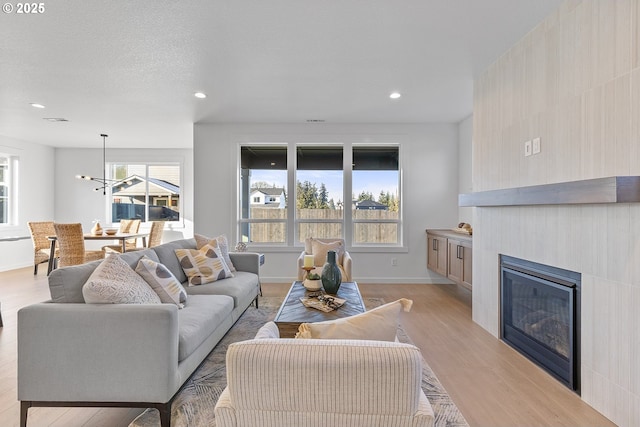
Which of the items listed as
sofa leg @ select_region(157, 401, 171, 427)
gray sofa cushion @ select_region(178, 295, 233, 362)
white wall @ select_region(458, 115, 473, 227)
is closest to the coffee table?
gray sofa cushion @ select_region(178, 295, 233, 362)

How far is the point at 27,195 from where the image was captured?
22.5 feet

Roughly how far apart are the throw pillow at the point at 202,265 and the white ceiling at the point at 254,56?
6.01 feet

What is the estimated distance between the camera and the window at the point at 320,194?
5.55 meters

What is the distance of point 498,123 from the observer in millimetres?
3133

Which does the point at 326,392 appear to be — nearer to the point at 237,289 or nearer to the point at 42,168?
the point at 237,289

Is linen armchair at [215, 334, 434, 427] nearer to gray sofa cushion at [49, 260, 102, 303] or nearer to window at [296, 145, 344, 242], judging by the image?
gray sofa cushion at [49, 260, 102, 303]

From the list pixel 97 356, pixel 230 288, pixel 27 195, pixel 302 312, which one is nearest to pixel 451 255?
pixel 302 312

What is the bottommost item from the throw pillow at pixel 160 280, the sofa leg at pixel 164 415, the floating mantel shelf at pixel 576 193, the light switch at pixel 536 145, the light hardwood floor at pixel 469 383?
the light hardwood floor at pixel 469 383

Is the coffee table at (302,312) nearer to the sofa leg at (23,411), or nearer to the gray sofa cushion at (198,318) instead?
the gray sofa cushion at (198,318)

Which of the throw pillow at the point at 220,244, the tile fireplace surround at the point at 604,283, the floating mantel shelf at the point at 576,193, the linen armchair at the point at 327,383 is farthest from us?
the throw pillow at the point at 220,244

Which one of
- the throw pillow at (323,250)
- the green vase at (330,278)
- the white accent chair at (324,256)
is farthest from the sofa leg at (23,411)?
the throw pillow at (323,250)

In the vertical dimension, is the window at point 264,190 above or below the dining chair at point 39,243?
above

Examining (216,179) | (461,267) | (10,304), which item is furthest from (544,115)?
(10,304)

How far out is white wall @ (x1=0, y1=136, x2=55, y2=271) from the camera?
6434 millimetres
